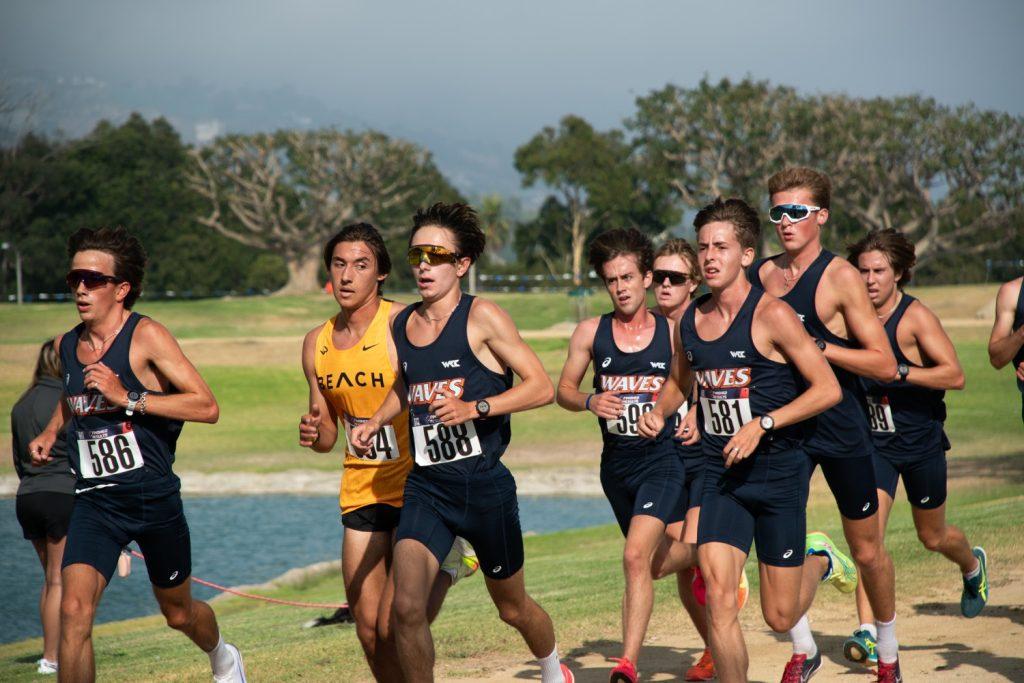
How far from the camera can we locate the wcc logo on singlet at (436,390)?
20.1 feet

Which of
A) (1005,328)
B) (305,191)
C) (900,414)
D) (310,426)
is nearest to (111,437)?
(310,426)

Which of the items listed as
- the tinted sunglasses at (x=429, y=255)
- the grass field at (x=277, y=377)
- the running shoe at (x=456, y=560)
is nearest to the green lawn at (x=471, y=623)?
the running shoe at (x=456, y=560)

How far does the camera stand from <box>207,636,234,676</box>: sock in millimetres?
7012

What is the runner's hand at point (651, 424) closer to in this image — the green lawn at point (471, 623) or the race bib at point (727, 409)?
the race bib at point (727, 409)

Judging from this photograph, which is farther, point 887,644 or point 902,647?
point 902,647

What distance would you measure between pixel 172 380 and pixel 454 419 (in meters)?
1.49

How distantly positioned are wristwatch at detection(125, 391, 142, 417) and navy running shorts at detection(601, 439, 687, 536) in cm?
258

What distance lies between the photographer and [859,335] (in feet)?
21.0

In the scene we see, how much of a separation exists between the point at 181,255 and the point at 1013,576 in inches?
2702

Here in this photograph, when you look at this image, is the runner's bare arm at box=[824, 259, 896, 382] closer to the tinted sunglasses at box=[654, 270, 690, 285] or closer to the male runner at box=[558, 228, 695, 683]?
the male runner at box=[558, 228, 695, 683]

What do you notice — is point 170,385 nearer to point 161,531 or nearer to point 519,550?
point 161,531

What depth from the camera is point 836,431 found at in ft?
21.3

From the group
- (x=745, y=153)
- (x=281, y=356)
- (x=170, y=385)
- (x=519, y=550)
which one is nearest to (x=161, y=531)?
(x=170, y=385)

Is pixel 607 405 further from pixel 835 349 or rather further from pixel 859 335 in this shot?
pixel 859 335
